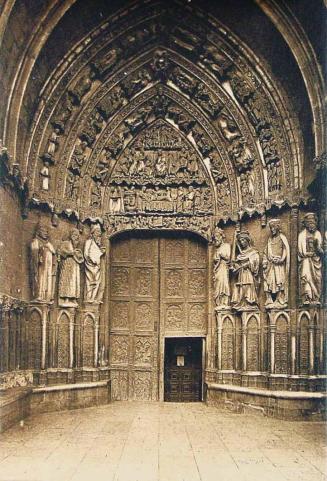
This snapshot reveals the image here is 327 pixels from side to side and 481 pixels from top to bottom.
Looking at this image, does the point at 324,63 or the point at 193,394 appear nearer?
the point at 324,63

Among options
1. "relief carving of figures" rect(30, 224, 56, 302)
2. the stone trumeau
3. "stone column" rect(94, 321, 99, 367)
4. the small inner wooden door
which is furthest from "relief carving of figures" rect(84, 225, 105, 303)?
the small inner wooden door

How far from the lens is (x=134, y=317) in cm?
1215

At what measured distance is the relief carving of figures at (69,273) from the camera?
1099cm

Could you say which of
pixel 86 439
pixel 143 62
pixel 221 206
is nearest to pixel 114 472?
pixel 86 439

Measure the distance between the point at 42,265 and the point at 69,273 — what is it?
69 cm

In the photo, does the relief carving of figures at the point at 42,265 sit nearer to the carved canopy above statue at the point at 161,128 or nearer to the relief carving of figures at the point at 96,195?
the carved canopy above statue at the point at 161,128

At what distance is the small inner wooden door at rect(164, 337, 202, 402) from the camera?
476 inches

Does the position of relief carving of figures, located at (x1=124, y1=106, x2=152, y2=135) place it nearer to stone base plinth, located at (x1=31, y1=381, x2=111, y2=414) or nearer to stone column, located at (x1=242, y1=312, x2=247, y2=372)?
stone column, located at (x1=242, y1=312, x2=247, y2=372)

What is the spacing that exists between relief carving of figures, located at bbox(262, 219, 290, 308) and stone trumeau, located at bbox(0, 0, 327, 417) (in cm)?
3

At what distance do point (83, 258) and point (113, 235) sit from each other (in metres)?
0.89

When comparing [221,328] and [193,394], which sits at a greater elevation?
[221,328]

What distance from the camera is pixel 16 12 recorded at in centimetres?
898

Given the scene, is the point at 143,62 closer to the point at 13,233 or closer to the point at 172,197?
the point at 172,197

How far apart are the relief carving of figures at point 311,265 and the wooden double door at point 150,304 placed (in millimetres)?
2565
